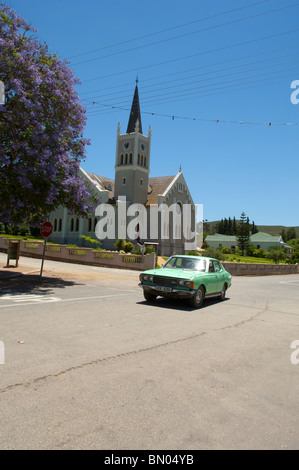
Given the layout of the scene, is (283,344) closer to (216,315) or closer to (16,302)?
(216,315)

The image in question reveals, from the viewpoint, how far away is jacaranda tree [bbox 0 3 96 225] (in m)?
14.0

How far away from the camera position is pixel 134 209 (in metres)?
50.8

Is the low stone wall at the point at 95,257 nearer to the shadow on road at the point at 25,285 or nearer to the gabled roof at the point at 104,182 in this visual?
the shadow on road at the point at 25,285

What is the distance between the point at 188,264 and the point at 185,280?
1.63 meters

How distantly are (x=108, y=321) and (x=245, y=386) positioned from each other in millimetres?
3995

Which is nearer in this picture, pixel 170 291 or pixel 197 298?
→ pixel 170 291

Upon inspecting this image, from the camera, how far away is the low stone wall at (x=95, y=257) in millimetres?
27438

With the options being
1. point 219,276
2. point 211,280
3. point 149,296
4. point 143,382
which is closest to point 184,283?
point 149,296

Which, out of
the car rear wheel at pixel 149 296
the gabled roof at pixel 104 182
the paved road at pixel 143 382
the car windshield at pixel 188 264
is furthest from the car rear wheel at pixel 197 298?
the gabled roof at pixel 104 182

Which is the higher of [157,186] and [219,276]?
[157,186]

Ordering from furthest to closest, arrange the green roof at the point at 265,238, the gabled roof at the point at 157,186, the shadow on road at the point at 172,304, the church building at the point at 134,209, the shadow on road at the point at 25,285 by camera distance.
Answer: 1. the green roof at the point at 265,238
2. the gabled roof at the point at 157,186
3. the church building at the point at 134,209
4. the shadow on road at the point at 25,285
5. the shadow on road at the point at 172,304

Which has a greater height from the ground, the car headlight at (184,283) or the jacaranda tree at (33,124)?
the jacaranda tree at (33,124)

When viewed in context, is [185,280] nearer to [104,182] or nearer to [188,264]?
[188,264]

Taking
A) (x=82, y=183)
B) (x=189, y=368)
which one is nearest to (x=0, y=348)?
(x=189, y=368)
